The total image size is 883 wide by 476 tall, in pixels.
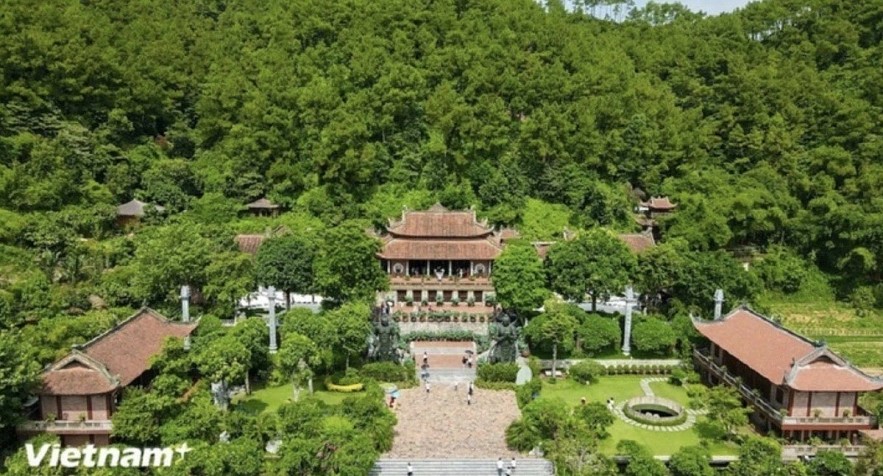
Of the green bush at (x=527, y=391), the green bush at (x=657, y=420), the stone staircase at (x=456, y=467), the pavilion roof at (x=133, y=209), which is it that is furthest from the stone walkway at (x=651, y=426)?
the pavilion roof at (x=133, y=209)

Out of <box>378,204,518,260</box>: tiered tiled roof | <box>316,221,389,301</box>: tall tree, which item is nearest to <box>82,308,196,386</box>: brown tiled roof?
<box>316,221,389,301</box>: tall tree

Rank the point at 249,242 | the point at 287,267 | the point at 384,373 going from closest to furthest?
1. the point at 384,373
2. the point at 287,267
3. the point at 249,242

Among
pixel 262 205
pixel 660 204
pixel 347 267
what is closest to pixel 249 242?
pixel 262 205

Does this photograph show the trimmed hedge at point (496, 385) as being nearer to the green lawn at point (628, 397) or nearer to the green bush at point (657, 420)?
the green lawn at point (628, 397)

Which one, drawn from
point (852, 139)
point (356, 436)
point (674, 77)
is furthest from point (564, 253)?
point (674, 77)

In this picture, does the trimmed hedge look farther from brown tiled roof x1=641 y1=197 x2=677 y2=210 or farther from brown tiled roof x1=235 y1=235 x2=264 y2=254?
brown tiled roof x1=641 y1=197 x2=677 y2=210

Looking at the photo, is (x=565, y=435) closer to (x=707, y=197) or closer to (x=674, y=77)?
(x=707, y=197)

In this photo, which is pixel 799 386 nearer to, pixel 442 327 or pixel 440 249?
pixel 442 327

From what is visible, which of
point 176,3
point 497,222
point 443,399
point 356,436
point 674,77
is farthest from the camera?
point 176,3
